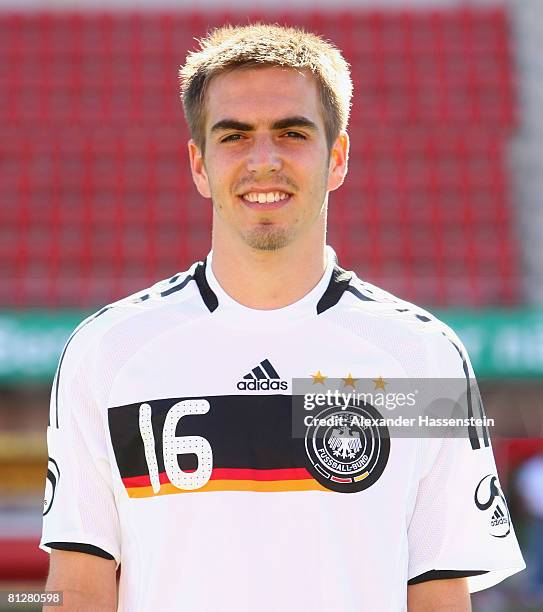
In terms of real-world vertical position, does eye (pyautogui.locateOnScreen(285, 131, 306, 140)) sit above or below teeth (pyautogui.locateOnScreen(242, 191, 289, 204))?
above

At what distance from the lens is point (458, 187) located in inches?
358

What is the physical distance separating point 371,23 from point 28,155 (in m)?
3.38

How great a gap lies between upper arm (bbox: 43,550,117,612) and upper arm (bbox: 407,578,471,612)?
1.90ft

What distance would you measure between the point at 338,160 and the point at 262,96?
24cm

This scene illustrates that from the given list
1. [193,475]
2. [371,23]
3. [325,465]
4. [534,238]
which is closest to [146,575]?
[193,475]

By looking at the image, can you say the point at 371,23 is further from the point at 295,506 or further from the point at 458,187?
the point at 295,506

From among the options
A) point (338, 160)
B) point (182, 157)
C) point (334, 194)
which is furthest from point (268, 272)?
point (182, 157)

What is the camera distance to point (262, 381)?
2.12m

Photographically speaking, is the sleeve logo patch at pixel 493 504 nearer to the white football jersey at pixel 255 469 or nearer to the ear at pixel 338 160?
the white football jersey at pixel 255 469

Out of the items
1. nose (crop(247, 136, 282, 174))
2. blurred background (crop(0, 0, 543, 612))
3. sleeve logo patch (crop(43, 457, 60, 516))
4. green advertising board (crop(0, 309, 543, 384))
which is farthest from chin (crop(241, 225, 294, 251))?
blurred background (crop(0, 0, 543, 612))

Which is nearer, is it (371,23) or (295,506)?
(295,506)

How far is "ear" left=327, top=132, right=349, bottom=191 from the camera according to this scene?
2.29 m

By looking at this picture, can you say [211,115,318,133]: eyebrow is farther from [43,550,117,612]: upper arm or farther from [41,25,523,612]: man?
[43,550,117,612]: upper arm

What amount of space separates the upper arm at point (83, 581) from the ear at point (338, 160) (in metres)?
0.91
